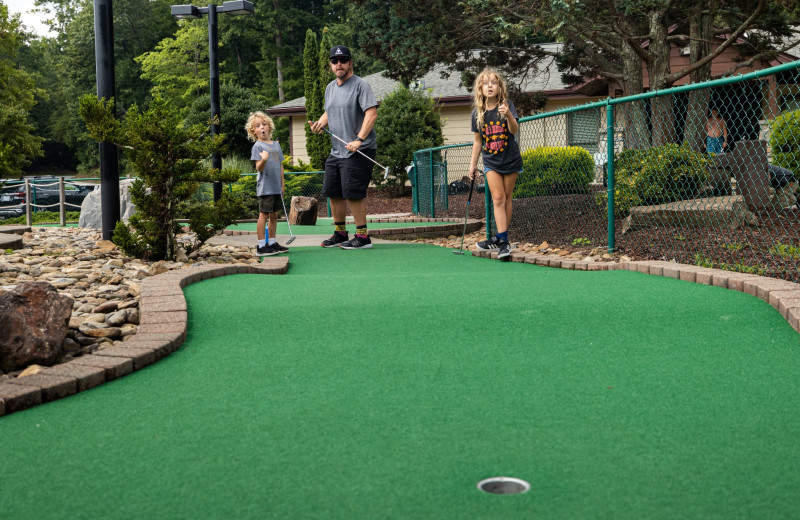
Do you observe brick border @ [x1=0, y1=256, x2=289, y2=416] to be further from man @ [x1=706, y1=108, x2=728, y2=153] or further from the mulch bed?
man @ [x1=706, y1=108, x2=728, y2=153]

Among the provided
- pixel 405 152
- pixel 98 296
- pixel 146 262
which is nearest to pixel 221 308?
pixel 98 296

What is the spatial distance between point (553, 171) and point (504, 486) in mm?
11605

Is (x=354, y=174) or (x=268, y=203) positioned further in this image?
(x=354, y=174)

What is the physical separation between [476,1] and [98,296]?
724 centimetres

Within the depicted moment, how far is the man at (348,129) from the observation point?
793 cm

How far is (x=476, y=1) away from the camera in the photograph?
35.1ft

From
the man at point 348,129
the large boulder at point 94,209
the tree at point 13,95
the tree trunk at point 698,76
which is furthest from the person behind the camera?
the tree at point 13,95

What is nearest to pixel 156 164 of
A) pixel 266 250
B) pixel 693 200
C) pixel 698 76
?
pixel 266 250

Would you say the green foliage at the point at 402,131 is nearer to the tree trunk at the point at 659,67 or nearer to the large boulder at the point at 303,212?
the large boulder at the point at 303,212

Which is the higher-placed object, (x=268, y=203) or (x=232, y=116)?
(x=232, y=116)

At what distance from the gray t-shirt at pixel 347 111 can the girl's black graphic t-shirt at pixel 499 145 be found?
4.01 ft

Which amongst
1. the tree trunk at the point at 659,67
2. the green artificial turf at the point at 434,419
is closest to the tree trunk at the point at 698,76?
the tree trunk at the point at 659,67

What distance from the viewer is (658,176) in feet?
29.0

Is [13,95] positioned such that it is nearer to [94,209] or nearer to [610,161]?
[94,209]
